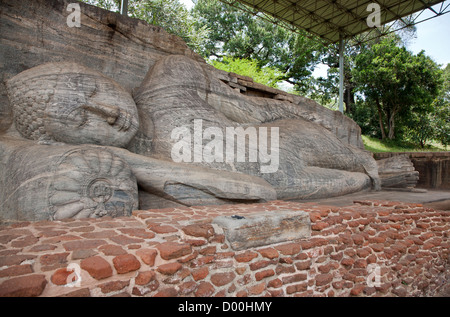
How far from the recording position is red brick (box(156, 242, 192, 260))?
1.48m

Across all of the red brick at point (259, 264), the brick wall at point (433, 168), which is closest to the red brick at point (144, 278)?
the red brick at point (259, 264)

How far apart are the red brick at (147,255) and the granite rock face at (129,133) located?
34.0 inches

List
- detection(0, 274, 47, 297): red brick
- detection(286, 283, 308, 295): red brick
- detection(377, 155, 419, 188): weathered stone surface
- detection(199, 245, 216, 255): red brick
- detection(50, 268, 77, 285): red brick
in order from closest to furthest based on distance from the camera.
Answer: detection(0, 274, 47, 297): red brick, detection(50, 268, 77, 285): red brick, detection(199, 245, 216, 255): red brick, detection(286, 283, 308, 295): red brick, detection(377, 155, 419, 188): weathered stone surface

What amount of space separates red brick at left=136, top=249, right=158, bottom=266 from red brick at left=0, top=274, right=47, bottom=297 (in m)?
0.41

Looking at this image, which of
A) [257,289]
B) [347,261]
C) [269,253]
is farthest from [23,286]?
[347,261]

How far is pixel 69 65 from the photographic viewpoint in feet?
9.02

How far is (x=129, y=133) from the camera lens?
2875 millimetres

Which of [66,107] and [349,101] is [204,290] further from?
[349,101]

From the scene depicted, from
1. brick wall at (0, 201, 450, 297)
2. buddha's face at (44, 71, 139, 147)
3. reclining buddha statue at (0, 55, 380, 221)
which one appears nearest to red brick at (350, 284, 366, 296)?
brick wall at (0, 201, 450, 297)

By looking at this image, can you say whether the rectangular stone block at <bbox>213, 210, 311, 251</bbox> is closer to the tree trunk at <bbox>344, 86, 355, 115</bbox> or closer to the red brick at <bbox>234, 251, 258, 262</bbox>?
the red brick at <bbox>234, 251, 258, 262</bbox>

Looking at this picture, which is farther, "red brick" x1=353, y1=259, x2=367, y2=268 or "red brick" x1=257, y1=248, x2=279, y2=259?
"red brick" x1=353, y1=259, x2=367, y2=268

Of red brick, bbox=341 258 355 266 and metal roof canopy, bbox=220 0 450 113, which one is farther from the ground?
metal roof canopy, bbox=220 0 450 113

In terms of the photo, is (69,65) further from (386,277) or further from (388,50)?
(388,50)

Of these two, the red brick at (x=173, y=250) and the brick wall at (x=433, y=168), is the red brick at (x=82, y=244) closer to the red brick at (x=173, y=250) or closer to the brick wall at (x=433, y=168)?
the red brick at (x=173, y=250)
